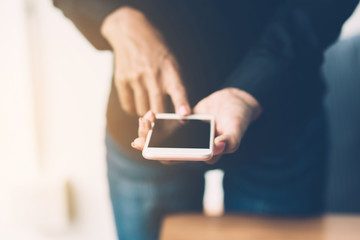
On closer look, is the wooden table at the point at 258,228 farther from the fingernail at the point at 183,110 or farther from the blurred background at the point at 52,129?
the fingernail at the point at 183,110

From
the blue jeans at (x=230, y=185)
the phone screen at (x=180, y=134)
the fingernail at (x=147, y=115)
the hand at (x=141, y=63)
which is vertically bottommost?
the blue jeans at (x=230, y=185)

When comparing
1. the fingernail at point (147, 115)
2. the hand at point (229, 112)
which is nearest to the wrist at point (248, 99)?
the hand at point (229, 112)

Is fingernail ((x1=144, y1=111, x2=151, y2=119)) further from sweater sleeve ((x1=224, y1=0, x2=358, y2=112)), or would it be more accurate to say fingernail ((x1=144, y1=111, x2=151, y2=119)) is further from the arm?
sweater sleeve ((x1=224, y1=0, x2=358, y2=112))

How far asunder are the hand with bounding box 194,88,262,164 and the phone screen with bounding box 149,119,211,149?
0.7 inches

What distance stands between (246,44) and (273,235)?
314 millimetres

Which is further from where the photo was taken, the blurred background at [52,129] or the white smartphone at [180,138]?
the blurred background at [52,129]

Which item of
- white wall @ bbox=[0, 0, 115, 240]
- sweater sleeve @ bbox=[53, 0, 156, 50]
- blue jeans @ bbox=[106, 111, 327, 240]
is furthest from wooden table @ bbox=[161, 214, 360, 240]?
sweater sleeve @ bbox=[53, 0, 156, 50]

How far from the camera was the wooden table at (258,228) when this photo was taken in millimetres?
598

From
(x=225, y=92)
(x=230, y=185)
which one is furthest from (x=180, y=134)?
(x=230, y=185)

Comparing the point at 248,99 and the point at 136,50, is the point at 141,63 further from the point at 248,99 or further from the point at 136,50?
the point at 248,99

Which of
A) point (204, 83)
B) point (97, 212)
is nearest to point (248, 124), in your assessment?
point (204, 83)

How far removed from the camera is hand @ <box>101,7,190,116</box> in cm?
52

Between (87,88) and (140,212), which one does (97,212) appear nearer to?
(140,212)

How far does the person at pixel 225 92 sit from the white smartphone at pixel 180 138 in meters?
0.02
